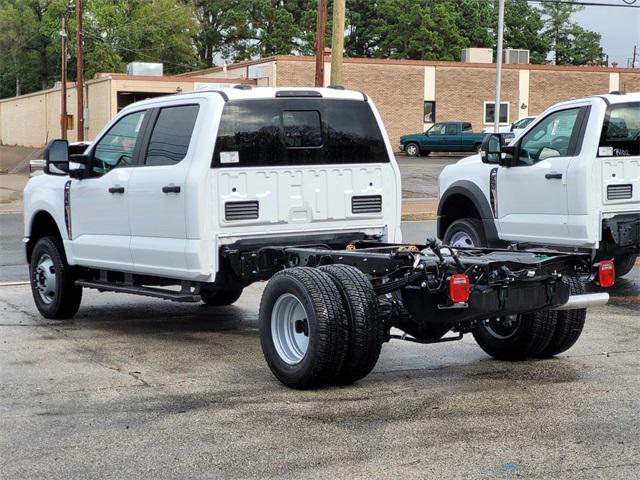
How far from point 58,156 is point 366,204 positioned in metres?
3.03

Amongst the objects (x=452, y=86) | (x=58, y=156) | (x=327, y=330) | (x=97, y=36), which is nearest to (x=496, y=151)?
(x=58, y=156)

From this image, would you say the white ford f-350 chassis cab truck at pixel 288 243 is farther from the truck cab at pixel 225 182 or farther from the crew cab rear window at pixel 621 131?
the crew cab rear window at pixel 621 131

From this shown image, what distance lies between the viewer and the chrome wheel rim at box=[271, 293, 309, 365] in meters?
7.36

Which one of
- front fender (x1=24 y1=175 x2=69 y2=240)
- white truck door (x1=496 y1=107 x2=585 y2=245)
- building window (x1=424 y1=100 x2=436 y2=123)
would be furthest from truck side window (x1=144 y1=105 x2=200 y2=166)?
building window (x1=424 y1=100 x2=436 y2=123)

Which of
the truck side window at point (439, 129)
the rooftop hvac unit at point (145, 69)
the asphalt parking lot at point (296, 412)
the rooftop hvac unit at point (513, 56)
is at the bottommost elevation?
the asphalt parking lot at point (296, 412)

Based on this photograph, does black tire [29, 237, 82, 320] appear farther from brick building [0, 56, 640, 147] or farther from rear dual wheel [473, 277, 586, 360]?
brick building [0, 56, 640, 147]

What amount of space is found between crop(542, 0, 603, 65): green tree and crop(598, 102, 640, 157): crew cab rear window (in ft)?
243

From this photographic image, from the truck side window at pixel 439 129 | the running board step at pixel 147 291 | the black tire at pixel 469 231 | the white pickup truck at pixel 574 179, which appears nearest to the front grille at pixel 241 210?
the running board step at pixel 147 291

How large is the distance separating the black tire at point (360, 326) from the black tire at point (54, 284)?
3953mm

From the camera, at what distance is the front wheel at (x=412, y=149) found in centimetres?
4843

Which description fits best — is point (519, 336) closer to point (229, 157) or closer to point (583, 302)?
point (583, 302)

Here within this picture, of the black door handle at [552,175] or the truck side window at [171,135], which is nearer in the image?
the truck side window at [171,135]

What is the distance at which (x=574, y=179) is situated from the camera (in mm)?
11031

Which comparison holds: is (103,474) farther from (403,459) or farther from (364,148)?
(364,148)
